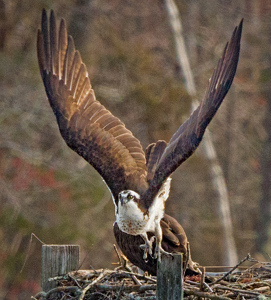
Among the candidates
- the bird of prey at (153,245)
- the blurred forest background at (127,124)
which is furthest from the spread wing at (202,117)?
the blurred forest background at (127,124)

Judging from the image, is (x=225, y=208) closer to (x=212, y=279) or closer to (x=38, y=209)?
(x=38, y=209)

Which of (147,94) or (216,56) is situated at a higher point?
(216,56)

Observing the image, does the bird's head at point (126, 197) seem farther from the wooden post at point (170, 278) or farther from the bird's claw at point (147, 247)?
the wooden post at point (170, 278)

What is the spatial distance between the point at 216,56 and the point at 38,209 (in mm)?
4765

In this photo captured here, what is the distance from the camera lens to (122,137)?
6.66 meters

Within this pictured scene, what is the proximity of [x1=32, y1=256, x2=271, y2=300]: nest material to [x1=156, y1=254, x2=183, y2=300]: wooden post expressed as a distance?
1.10 feet

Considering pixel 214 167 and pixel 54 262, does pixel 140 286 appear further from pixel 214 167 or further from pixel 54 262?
pixel 214 167

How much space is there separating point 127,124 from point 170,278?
10145mm

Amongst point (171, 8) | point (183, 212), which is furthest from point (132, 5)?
point (183, 212)

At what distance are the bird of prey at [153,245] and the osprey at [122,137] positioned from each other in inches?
3.5

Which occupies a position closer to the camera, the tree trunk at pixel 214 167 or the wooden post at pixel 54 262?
the wooden post at pixel 54 262

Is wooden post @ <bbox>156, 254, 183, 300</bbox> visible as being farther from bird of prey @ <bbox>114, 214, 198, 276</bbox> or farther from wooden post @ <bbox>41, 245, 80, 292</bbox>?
bird of prey @ <bbox>114, 214, 198, 276</bbox>

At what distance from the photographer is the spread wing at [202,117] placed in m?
5.57

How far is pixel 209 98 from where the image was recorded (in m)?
5.72
